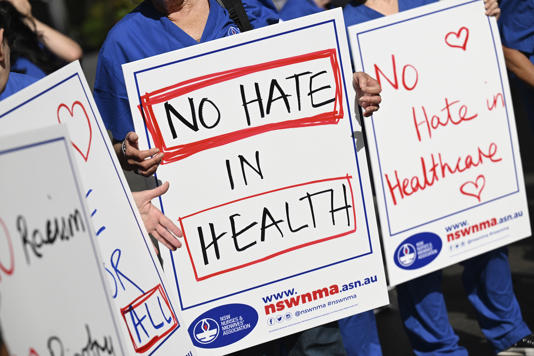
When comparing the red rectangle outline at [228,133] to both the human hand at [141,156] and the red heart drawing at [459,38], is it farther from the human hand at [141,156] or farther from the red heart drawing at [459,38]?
the red heart drawing at [459,38]

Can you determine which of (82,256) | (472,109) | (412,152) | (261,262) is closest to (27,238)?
(82,256)

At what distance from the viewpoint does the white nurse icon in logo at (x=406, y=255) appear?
8.84 feet

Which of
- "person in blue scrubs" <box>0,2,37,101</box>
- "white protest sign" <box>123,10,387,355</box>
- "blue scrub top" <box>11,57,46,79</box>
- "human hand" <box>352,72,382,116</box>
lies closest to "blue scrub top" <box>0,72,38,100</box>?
"person in blue scrubs" <box>0,2,37,101</box>

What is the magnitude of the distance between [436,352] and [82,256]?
1.90 metres

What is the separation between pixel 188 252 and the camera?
2.23m

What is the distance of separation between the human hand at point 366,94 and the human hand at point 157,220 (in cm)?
70

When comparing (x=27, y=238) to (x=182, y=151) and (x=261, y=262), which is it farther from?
(x=261, y=262)

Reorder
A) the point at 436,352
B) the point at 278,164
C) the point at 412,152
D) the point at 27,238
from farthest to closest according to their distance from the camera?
the point at 436,352 → the point at 412,152 → the point at 278,164 → the point at 27,238

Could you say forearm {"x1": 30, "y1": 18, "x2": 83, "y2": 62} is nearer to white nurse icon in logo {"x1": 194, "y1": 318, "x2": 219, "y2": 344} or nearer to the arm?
the arm

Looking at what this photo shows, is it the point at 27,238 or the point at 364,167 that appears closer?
the point at 27,238

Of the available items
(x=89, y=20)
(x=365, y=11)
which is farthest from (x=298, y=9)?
(x=89, y=20)

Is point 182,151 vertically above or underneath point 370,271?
above

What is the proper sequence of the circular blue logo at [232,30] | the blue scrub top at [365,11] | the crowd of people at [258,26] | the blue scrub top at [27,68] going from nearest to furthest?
the crowd of people at [258,26] → the circular blue logo at [232,30] → the blue scrub top at [365,11] → the blue scrub top at [27,68]

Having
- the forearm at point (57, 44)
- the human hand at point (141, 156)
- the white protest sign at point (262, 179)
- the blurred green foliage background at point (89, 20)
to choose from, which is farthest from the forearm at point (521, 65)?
the blurred green foliage background at point (89, 20)
